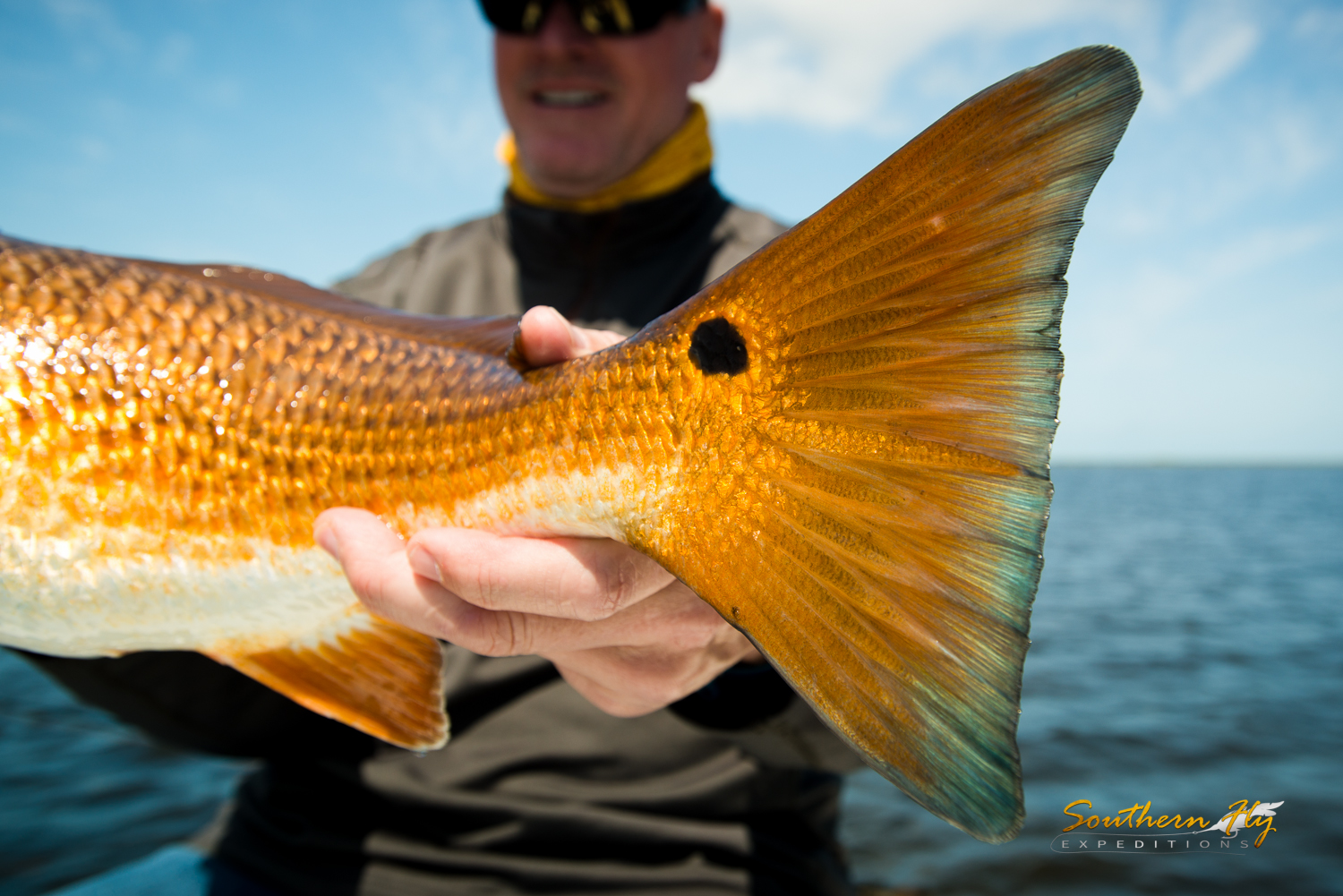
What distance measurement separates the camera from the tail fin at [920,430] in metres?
→ 0.86

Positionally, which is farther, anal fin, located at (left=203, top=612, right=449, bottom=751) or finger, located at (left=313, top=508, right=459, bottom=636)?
anal fin, located at (left=203, top=612, right=449, bottom=751)

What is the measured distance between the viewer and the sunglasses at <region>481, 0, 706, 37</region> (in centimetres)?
321

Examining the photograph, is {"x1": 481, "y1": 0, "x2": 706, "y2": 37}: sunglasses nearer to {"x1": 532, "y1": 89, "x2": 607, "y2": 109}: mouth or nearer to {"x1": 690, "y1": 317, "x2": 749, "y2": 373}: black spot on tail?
{"x1": 532, "y1": 89, "x2": 607, "y2": 109}: mouth

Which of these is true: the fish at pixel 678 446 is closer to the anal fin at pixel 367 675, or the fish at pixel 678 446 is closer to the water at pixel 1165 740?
the anal fin at pixel 367 675

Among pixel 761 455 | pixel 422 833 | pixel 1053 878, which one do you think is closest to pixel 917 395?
pixel 761 455

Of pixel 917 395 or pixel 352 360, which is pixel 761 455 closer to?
pixel 917 395

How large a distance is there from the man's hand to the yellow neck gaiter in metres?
1.96

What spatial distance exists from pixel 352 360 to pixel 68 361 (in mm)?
524

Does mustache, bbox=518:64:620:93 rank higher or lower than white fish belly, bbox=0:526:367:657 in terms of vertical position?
higher

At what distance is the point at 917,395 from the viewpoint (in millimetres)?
976

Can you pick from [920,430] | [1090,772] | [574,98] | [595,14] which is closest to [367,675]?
[920,430]

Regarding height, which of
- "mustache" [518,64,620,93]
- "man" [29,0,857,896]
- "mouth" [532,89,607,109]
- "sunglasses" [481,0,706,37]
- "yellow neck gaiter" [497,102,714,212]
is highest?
"sunglasses" [481,0,706,37]

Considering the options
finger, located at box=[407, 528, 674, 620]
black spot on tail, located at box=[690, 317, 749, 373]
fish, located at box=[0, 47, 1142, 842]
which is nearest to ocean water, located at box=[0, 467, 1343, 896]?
fish, located at box=[0, 47, 1142, 842]

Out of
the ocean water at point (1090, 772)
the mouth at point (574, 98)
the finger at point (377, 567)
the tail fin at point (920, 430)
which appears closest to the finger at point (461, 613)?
the finger at point (377, 567)
